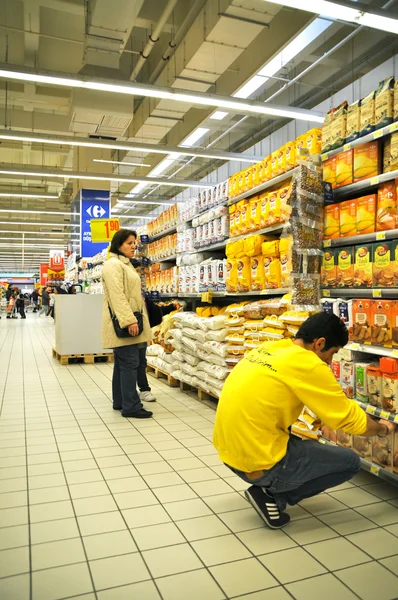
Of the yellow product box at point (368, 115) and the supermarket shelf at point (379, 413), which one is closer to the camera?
the supermarket shelf at point (379, 413)

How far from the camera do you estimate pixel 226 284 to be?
5.11 m

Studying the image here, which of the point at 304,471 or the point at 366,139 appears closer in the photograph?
the point at 304,471

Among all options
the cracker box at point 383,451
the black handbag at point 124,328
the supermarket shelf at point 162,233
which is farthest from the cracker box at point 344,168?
the supermarket shelf at point 162,233

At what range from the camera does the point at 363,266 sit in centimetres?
325

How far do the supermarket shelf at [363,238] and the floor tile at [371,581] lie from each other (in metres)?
1.87

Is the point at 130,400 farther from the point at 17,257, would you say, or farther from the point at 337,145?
the point at 17,257

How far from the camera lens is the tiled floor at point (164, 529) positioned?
6.80 ft

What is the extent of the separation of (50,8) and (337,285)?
24.3ft

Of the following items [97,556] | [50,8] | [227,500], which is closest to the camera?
[97,556]

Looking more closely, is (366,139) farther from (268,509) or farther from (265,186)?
(268,509)

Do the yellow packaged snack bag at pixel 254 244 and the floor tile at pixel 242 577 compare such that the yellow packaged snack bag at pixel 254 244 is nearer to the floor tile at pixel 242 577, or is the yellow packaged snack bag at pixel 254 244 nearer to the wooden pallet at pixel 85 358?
the floor tile at pixel 242 577

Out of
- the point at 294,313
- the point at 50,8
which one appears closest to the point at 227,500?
the point at 294,313

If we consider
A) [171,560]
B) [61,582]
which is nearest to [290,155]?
[171,560]

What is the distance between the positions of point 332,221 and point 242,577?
2453mm
